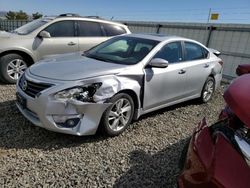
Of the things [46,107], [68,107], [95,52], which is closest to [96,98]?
[68,107]

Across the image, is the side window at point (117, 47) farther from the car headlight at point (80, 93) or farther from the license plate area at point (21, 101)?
the license plate area at point (21, 101)

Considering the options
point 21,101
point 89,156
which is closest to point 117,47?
point 21,101

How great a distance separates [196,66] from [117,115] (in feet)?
7.28

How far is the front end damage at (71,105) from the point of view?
3625 millimetres

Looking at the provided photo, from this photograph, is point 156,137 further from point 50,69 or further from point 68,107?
point 50,69

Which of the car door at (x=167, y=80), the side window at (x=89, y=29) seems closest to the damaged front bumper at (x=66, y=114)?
the car door at (x=167, y=80)

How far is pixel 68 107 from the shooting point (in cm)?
364

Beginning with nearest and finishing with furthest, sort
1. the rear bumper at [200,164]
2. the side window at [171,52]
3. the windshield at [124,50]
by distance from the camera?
the rear bumper at [200,164]
the windshield at [124,50]
the side window at [171,52]

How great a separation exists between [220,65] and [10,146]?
15.4ft

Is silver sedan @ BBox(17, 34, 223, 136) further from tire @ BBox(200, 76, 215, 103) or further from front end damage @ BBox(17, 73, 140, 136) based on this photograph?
tire @ BBox(200, 76, 215, 103)

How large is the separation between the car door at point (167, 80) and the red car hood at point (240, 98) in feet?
7.60

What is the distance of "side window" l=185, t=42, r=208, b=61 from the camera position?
215 inches

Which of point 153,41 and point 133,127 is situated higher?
point 153,41

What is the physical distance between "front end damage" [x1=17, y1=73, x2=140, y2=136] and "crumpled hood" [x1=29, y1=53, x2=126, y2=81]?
118 millimetres
